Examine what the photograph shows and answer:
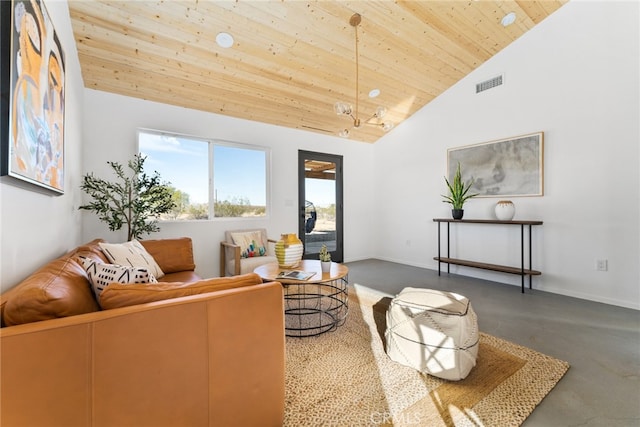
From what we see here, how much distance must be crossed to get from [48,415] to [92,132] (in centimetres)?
344

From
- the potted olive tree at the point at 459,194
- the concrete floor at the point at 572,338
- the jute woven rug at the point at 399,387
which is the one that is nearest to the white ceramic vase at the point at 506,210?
the potted olive tree at the point at 459,194

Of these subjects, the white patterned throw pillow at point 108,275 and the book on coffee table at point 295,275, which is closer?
the white patterned throw pillow at point 108,275

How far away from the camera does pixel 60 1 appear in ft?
6.70

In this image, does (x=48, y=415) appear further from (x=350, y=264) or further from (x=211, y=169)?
(x=350, y=264)

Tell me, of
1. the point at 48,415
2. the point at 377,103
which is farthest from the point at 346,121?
the point at 48,415

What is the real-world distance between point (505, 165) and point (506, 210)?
0.70 metres

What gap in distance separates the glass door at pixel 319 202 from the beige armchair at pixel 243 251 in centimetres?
99

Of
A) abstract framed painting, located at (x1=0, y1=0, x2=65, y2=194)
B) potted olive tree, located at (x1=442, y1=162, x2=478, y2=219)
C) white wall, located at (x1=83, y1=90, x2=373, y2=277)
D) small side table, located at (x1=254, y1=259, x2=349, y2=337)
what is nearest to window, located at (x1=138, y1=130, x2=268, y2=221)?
white wall, located at (x1=83, y1=90, x2=373, y2=277)

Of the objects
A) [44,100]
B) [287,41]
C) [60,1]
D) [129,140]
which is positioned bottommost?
[44,100]

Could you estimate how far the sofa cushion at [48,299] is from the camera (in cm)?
88

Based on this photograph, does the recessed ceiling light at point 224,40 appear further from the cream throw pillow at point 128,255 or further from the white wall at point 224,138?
the cream throw pillow at point 128,255

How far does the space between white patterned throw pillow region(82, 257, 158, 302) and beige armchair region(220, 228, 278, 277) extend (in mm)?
2143

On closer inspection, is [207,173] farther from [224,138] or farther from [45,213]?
[45,213]

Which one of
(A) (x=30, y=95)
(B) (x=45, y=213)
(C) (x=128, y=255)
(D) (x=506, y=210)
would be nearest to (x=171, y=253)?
(C) (x=128, y=255)
